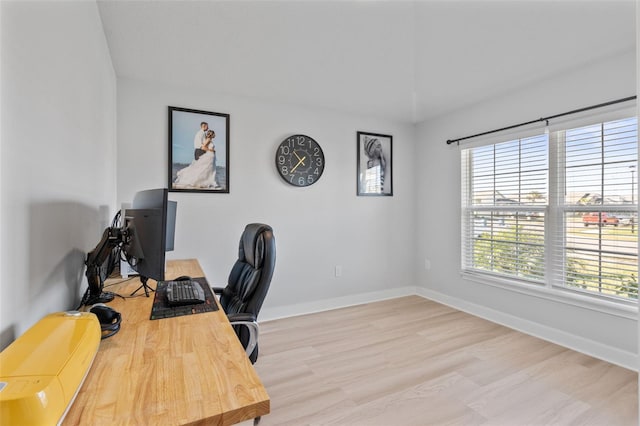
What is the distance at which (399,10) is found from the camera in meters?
1.89

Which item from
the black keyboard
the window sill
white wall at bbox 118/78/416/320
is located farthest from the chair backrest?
the window sill

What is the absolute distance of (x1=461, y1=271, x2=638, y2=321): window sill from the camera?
2321 millimetres

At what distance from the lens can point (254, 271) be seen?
1.77 metres

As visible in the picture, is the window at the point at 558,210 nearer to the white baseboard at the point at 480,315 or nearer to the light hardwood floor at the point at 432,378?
the white baseboard at the point at 480,315

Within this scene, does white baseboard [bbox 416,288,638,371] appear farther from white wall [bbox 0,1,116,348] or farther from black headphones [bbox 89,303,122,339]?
white wall [bbox 0,1,116,348]

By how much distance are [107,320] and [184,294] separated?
445 mm

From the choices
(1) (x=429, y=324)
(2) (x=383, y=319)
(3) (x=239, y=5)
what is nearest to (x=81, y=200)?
(3) (x=239, y=5)

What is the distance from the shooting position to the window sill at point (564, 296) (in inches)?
91.4

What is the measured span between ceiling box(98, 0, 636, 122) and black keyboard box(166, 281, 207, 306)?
5.34 feet

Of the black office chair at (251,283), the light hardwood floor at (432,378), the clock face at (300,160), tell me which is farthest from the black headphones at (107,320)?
the clock face at (300,160)

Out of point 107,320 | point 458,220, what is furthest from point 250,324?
point 458,220

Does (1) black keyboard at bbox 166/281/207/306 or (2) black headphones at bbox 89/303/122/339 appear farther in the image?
(1) black keyboard at bbox 166/281/207/306

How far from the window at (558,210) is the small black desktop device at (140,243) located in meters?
3.14

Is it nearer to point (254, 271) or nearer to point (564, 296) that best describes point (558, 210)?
point (564, 296)
